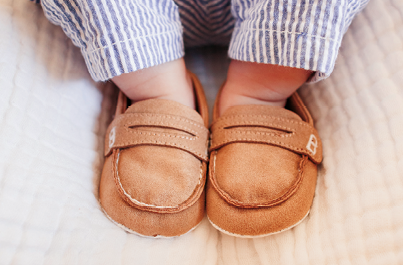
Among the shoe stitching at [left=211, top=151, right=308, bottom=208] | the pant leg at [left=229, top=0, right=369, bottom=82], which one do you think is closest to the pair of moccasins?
the shoe stitching at [left=211, top=151, right=308, bottom=208]

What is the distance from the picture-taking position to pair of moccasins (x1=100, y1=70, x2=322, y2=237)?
428 millimetres

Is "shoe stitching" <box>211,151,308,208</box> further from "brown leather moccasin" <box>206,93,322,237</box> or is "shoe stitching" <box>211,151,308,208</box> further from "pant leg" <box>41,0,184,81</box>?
"pant leg" <box>41,0,184,81</box>

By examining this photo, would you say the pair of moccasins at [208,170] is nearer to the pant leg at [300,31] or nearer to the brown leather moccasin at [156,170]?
the brown leather moccasin at [156,170]

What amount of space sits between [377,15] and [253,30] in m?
0.23

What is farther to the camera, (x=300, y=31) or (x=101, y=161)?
(x=101, y=161)

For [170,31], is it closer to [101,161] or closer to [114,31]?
[114,31]

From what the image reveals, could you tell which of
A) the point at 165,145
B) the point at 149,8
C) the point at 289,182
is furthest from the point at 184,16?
the point at 289,182

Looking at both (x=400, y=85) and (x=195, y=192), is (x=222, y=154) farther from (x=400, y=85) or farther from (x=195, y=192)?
(x=400, y=85)

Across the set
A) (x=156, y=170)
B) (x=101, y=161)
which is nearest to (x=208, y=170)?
(x=156, y=170)

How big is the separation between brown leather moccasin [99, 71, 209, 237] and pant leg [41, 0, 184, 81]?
0.09 m

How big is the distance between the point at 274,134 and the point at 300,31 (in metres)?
0.17

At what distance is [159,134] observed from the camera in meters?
0.47

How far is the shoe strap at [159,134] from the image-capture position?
18.5 inches

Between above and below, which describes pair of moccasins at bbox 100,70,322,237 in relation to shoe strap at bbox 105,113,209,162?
below
